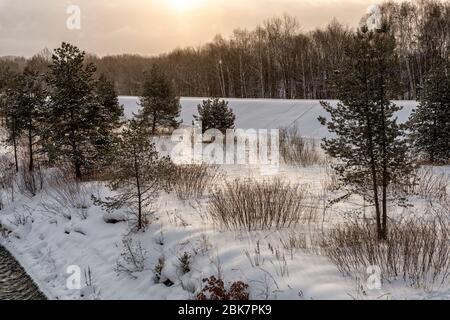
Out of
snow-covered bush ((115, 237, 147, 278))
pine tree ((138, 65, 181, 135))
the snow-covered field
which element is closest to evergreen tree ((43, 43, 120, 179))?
the snow-covered field

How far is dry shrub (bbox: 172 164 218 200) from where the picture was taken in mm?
10367

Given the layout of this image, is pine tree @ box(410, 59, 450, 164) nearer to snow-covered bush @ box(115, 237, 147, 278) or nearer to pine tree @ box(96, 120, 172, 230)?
pine tree @ box(96, 120, 172, 230)

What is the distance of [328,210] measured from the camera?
8.75m

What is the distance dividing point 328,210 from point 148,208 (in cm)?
397

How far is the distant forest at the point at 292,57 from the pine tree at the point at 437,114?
23263mm

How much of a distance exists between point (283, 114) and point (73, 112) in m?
20.6

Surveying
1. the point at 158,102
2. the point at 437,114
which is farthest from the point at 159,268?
the point at 158,102

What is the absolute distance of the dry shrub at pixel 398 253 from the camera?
218 inches

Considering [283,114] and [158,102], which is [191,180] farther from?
[283,114]

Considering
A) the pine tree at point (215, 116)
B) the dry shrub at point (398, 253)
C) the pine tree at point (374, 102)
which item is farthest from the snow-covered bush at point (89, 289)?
the pine tree at point (215, 116)

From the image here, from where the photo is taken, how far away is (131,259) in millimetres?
7832

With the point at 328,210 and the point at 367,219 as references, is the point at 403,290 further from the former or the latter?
the point at 328,210

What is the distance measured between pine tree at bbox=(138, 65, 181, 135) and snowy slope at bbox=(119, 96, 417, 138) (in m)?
5.48
